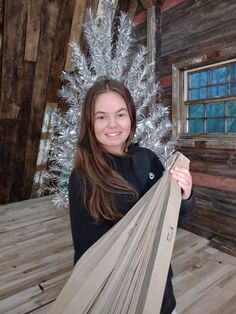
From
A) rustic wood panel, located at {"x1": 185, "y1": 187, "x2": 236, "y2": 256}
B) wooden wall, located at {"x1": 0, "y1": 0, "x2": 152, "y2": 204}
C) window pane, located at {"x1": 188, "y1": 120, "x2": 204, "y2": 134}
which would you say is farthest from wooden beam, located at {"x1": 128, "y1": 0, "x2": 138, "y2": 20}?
rustic wood panel, located at {"x1": 185, "y1": 187, "x2": 236, "y2": 256}

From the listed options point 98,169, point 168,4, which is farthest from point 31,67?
point 98,169

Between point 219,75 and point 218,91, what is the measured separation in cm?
14

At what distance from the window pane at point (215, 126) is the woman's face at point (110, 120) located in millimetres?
1700

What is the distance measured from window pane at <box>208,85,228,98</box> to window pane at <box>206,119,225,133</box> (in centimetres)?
23

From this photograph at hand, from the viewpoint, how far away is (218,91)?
2.48 m

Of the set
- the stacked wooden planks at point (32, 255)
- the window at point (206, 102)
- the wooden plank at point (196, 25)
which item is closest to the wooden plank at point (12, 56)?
the stacked wooden planks at point (32, 255)

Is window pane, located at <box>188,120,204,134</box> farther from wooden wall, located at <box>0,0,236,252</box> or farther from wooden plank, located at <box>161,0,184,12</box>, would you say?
wooden plank, located at <box>161,0,184,12</box>

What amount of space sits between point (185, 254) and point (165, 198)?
1.69 metres

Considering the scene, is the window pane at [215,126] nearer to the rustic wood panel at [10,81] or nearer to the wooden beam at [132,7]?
the wooden beam at [132,7]

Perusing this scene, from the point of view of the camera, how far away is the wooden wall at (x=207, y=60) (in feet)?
7.55

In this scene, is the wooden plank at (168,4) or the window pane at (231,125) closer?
the window pane at (231,125)

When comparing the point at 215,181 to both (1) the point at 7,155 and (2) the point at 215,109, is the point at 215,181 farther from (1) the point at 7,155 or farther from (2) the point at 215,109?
(1) the point at 7,155

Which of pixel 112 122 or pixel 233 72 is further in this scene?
pixel 233 72

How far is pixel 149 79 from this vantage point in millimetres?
2799
